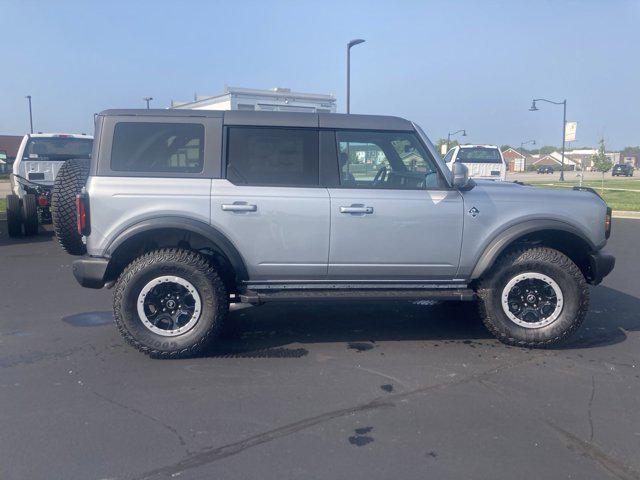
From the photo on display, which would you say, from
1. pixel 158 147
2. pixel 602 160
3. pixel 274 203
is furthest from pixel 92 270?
pixel 602 160

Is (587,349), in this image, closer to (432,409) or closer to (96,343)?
(432,409)

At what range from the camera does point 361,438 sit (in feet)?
11.6

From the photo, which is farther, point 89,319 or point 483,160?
point 483,160

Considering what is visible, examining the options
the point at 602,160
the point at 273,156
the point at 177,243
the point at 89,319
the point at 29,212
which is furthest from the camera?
the point at 602,160

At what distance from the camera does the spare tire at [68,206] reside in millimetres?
5199

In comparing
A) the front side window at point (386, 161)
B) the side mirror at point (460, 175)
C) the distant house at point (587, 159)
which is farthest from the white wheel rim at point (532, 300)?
the distant house at point (587, 159)

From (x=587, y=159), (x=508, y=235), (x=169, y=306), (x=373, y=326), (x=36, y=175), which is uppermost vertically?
(x=587, y=159)

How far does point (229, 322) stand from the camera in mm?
6004

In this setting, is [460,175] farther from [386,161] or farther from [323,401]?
[323,401]

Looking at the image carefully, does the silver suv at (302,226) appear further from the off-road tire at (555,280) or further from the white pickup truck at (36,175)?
the white pickup truck at (36,175)

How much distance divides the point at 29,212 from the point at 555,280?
9804 mm

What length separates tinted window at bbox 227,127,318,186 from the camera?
16.4ft

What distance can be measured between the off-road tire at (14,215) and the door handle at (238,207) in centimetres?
811

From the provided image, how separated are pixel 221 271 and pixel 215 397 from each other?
1.38 metres
